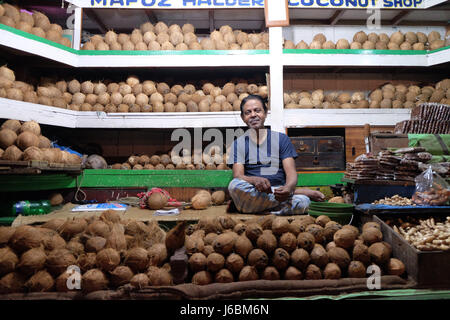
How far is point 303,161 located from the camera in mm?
4832

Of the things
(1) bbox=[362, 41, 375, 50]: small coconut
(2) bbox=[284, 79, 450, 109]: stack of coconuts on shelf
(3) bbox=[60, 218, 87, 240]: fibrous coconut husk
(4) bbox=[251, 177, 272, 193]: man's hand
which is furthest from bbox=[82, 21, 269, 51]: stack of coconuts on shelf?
(3) bbox=[60, 218, 87, 240]: fibrous coconut husk

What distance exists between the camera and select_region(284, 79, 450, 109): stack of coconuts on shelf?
5.19 meters

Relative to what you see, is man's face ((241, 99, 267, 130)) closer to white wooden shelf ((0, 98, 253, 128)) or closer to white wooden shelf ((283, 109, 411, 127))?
white wooden shelf ((0, 98, 253, 128))

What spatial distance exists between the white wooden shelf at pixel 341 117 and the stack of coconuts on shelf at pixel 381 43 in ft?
4.16

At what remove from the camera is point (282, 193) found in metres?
2.88

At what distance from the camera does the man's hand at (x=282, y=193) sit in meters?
2.87

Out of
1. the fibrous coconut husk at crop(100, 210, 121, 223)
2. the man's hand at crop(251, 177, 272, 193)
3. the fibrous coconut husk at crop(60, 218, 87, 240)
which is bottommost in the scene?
the fibrous coconut husk at crop(60, 218, 87, 240)

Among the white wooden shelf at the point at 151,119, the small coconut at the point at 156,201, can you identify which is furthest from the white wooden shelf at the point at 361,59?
the small coconut at the point at 156,201

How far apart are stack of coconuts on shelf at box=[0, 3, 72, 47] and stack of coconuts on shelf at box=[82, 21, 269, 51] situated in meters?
0.47

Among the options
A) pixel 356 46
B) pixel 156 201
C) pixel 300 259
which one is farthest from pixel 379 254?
pixel 356 46

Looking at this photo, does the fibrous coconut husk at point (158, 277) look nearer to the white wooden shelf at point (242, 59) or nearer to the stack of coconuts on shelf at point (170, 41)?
the white wooden shelf at point (242, 59)

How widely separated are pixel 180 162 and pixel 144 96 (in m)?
1.35

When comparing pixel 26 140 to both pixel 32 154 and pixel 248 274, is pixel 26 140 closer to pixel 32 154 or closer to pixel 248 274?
pixel 32 154
